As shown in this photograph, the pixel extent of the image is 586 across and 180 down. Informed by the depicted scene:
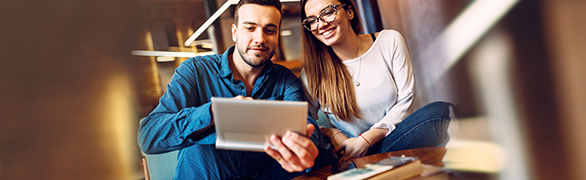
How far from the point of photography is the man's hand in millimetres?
640

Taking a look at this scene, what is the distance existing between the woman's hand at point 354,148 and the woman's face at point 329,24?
1.19 ft

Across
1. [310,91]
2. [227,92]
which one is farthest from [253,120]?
[310,91]

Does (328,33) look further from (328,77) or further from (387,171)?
(387,171)

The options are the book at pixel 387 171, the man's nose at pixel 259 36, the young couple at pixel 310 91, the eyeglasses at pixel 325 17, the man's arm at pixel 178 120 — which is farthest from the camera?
the eyeglasses at pixel 325 17

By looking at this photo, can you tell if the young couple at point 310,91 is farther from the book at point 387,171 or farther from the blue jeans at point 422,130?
the book at point 387,171

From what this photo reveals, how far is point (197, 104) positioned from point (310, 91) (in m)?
0.40

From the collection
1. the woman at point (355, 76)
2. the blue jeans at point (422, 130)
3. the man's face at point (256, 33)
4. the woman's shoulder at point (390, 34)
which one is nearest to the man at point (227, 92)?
the man's face at point (256, 33)

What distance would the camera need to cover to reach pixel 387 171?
61 centimetres

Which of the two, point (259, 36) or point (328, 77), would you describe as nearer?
point (259, 36)

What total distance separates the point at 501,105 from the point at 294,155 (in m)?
1.46

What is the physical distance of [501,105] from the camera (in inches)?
65.4

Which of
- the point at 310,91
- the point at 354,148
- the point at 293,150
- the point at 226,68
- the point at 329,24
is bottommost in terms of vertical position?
the point at 354,148

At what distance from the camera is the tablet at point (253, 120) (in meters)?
0.60

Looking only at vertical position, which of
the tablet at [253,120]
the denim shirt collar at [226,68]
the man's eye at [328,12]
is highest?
the man's eye at [328,12]
